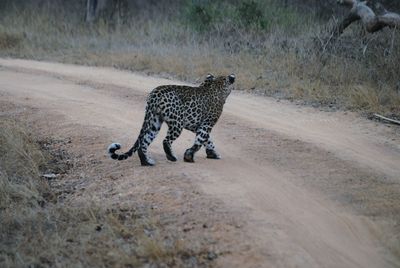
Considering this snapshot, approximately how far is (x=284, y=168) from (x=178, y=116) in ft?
5.11

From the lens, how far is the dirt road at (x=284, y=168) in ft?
21.0

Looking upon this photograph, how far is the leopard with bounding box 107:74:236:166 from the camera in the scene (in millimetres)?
8445

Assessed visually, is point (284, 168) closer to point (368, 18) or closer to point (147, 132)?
point (147, 132)

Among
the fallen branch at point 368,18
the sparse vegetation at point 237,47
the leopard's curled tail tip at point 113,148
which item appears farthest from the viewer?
the fallen branch at point 368,18

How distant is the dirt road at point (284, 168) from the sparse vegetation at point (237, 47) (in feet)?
3.32

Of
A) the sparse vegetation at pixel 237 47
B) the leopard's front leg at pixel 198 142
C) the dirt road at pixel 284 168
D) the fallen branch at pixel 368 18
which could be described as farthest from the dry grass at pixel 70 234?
the fallen branch at pixel 368 18

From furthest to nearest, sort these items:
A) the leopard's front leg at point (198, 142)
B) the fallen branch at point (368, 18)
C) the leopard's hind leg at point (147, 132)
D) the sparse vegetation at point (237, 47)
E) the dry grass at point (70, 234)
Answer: the fallen branch at point (368, 18)
the sparse vegetation at point (237, 47)
the leopard's front leg at point (198, 142)
the leopard's hind leg at point (147, 132)
the dry grass at point (70, 234)

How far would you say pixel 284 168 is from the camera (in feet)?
28.7

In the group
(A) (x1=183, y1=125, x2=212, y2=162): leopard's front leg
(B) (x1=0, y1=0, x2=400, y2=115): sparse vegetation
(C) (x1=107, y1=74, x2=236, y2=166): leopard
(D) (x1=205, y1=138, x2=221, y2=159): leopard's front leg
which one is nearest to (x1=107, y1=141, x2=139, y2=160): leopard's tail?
(C) (x1=107, y1=74, x2=236, y2=166): leopard

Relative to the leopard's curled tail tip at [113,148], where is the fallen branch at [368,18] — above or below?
above

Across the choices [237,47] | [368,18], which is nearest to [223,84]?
[368,18]

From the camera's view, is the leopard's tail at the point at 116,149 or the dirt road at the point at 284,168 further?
the leopard's tail at the point at 116,149

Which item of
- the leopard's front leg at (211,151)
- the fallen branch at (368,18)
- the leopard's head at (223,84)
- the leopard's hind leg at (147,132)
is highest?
the fallen branch at (368,18)

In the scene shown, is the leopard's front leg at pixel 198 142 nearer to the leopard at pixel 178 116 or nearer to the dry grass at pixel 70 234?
the leopard at pixel 178 116
